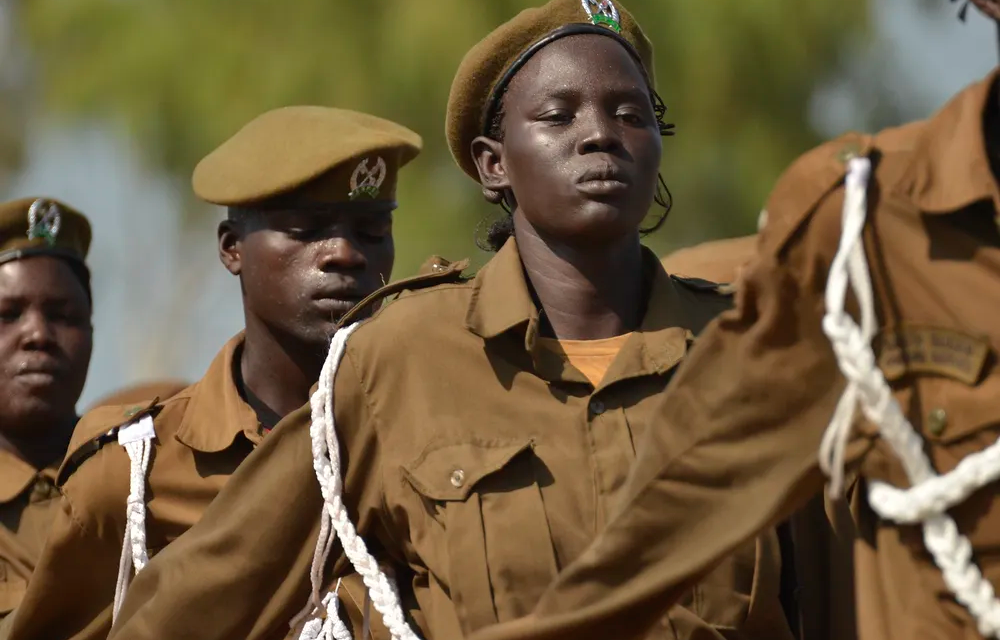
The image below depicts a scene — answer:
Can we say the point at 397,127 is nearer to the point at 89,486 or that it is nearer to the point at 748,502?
the point at 89,486

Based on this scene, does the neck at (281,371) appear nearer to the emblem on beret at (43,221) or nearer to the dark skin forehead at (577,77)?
the emblem on beret at (43,221)

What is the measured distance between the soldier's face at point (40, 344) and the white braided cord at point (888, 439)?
12.9 ft

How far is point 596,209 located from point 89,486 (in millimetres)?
1720

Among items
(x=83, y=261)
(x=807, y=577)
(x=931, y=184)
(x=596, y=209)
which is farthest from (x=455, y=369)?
(x=83, y=261)

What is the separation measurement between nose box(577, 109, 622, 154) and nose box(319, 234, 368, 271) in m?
1.57

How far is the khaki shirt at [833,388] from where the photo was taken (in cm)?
275

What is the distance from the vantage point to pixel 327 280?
5.41 m

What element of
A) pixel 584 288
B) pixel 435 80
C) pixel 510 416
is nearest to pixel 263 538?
pixel 510 416

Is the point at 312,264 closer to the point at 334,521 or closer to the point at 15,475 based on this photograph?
the point at 15,475

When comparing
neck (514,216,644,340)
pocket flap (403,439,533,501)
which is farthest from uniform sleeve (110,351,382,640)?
neck (514,216,644,340)

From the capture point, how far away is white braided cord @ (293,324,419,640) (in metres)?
3.91

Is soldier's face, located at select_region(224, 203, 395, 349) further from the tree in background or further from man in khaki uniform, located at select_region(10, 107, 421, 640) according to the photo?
the tree in background

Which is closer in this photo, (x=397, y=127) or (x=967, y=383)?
(x=967, y=383)

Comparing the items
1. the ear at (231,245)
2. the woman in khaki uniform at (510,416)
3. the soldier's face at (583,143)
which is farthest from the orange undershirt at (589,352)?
the ear at (231,245)
